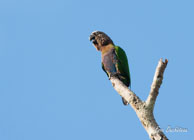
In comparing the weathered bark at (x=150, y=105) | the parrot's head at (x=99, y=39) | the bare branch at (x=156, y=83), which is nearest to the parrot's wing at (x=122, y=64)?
the parrot's head at (x=99, y=39)

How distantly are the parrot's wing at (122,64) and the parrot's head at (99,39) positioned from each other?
0.40 meters

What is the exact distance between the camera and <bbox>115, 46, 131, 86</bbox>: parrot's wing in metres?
8.02

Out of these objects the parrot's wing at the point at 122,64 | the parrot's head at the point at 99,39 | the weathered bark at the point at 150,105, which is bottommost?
the weathered bark at the point at 150,105

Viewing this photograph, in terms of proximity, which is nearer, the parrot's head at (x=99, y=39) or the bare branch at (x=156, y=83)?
the bare branch at (x=156, y=83)

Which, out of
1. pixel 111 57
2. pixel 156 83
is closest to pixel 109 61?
pixel 111 57

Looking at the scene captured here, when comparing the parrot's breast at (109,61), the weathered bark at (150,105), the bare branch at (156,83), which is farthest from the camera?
the parrot's breast at (109,61)

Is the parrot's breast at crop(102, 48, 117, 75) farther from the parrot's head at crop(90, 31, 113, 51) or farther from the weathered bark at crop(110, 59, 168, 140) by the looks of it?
the weathered bark at crop(110, 59, 168, 140)

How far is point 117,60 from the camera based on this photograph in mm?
8133

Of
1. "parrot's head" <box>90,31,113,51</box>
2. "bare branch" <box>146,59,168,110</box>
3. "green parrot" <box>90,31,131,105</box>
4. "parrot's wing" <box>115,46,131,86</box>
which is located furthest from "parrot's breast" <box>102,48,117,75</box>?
"bare branch" <box>146,59,168,110</box>

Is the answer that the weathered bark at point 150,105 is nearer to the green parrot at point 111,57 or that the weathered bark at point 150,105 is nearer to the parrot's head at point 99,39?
the green parrot at point 111,57

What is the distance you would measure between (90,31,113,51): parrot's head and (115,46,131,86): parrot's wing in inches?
15.6

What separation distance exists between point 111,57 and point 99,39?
731 millimetres

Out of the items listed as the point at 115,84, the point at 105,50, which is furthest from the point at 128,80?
the point at 115,84

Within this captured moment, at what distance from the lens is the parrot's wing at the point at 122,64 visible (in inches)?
316
